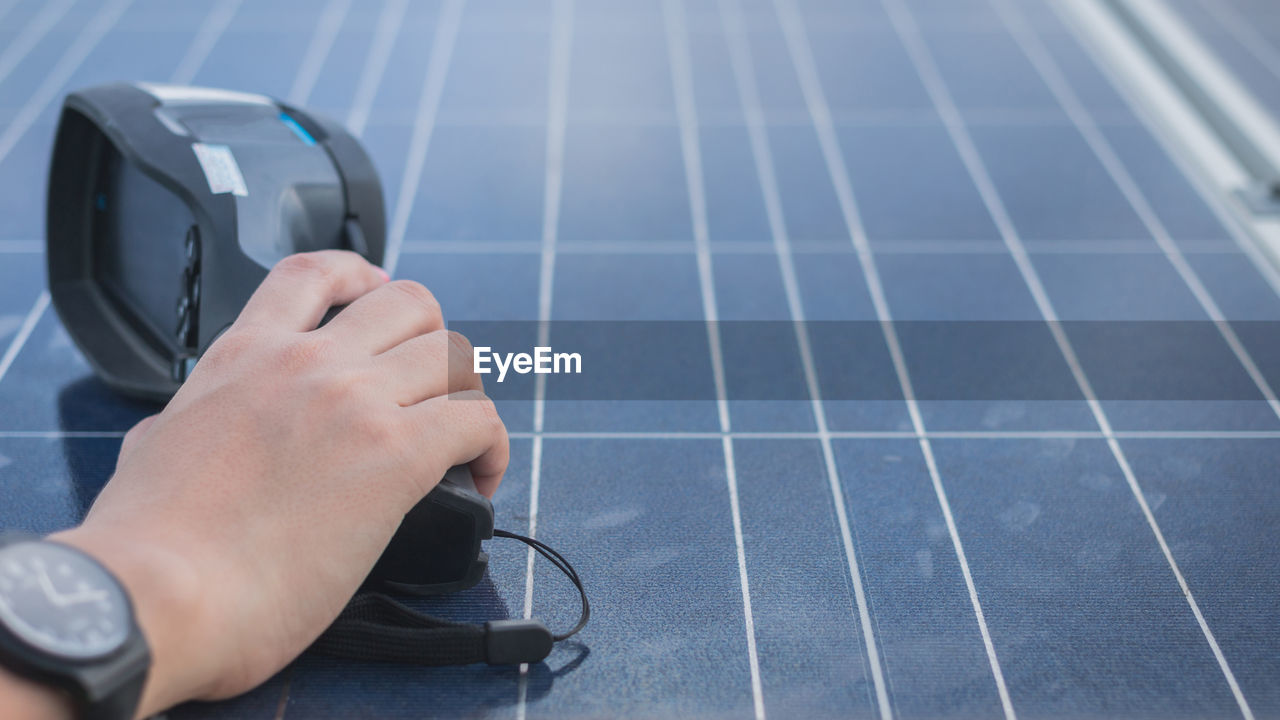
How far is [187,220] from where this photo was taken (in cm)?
100

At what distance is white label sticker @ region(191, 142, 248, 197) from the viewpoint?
972 mm

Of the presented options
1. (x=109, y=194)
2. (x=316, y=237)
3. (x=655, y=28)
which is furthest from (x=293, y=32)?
(x=316, y=237)

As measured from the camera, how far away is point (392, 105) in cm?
174

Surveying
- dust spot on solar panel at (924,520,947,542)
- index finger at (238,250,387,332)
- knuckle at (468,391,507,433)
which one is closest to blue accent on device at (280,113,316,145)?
index finger at (238,250,387,332)

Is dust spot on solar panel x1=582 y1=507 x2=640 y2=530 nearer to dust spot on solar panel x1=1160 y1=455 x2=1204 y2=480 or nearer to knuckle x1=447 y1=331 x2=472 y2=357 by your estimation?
knuckle x1=447 y1=331 x2=472 y2=357

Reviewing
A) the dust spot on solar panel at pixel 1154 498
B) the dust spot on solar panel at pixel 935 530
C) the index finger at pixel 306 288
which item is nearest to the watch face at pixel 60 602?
the index finger at pixel 306 288

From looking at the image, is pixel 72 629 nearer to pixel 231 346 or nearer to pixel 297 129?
pixel 231 346

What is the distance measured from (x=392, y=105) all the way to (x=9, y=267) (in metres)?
0.68

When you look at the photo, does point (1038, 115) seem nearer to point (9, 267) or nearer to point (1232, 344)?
point (1232, 344)

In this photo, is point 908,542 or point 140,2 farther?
point 140,2

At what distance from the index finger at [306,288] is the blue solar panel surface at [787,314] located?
25cm

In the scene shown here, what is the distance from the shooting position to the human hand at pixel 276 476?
0.65 meters

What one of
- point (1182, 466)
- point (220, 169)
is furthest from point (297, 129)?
point (1182, 466)
